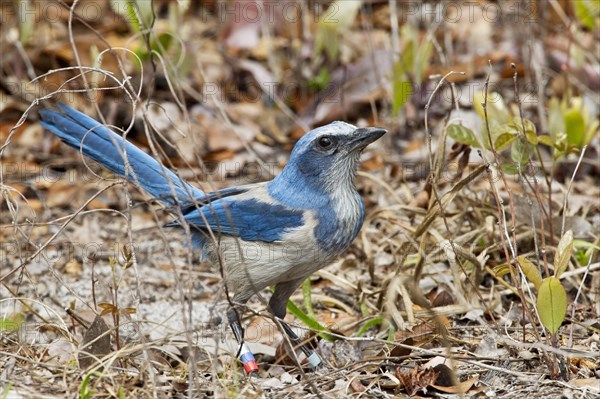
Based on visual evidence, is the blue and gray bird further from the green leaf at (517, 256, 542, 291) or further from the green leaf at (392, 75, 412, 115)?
the green leaf at (392, 75, 412, 115)

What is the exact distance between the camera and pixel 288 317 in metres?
5.01

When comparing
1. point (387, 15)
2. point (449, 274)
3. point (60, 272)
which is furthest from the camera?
point (387, 15)

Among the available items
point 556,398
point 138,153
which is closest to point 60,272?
point 138,153

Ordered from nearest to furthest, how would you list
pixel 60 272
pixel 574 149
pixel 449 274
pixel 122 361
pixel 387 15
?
pixel 122 361 < pixel 574 149 < pixel 449 274 < pixel 60 272 < pixel 387 15

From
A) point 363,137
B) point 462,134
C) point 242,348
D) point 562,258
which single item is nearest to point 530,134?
point 462,134

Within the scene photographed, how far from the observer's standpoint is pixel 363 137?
4.23 metres

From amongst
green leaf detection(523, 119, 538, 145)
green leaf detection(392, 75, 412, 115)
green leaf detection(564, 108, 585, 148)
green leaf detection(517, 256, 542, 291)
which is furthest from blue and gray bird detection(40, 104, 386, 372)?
green leaf detection(392, 75, 412, 115)

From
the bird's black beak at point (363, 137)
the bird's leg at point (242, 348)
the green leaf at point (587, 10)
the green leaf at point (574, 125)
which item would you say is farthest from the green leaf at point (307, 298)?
the green leaf at point (587, 10)

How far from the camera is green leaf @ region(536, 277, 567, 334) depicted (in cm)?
346

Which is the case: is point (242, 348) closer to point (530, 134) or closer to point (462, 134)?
point (462, 134)

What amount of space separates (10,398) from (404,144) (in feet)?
13.5

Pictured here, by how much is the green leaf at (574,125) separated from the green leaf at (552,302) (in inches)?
81.9

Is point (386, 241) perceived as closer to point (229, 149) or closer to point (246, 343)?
point (246, 343)

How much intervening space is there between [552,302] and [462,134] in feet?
4.12
